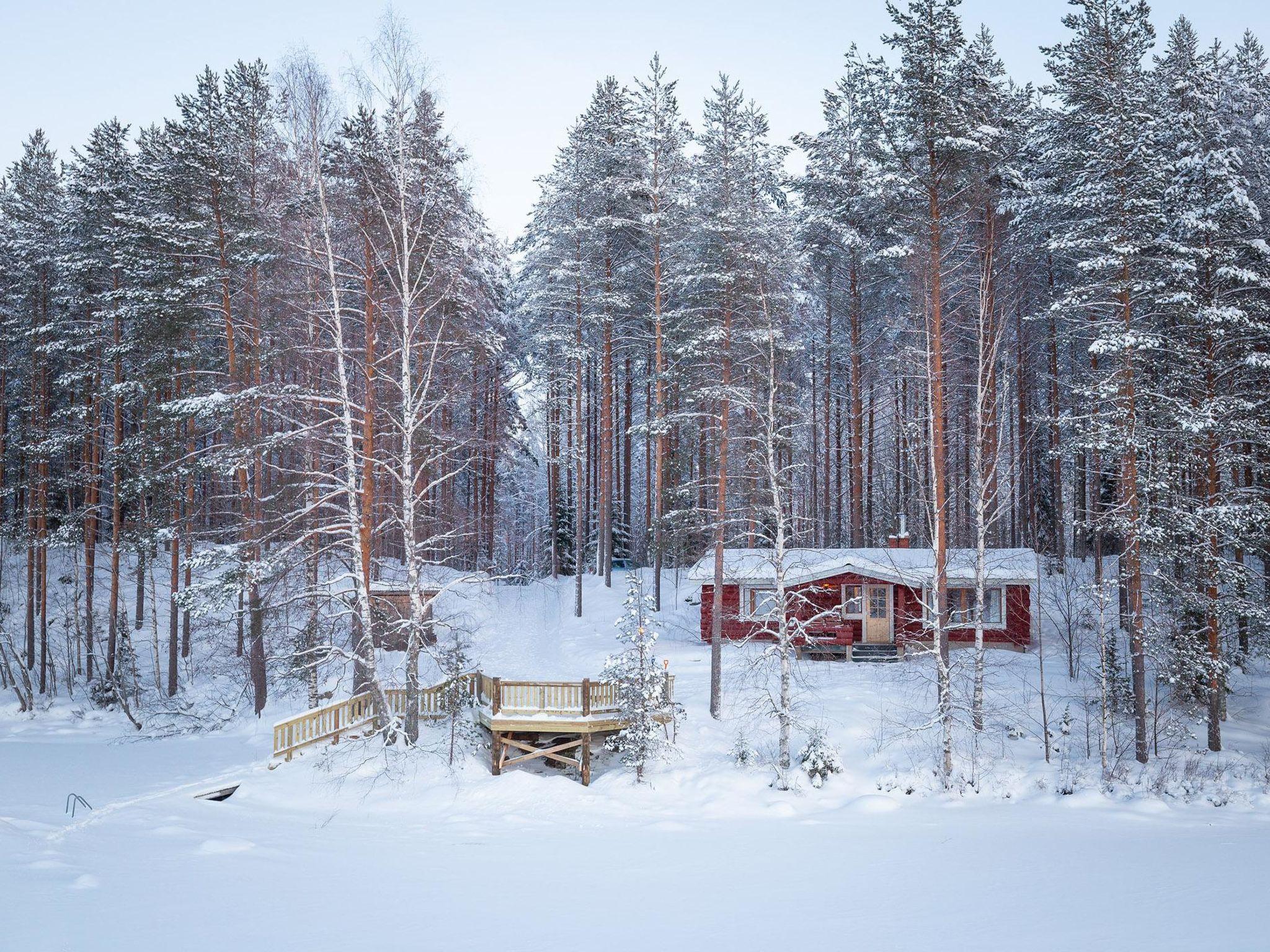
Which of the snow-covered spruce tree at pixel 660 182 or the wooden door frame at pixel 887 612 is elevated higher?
the snow-covered spruce tree at pixel 660 182

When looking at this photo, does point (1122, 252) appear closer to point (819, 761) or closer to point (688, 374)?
point (688, 374)

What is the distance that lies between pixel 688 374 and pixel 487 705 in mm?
8529

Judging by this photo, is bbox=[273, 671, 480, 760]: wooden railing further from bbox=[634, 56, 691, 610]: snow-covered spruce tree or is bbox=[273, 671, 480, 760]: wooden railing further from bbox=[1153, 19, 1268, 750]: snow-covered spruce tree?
bbox=[1153, 19, 1268, 750]: snow-covered spruce tree

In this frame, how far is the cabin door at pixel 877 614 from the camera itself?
2309 cm

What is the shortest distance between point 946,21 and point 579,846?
16512 mm

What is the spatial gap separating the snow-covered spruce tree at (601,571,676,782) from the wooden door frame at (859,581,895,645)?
1078cm

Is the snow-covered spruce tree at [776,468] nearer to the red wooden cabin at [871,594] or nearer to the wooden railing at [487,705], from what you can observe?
the wooden railing at [487,705]

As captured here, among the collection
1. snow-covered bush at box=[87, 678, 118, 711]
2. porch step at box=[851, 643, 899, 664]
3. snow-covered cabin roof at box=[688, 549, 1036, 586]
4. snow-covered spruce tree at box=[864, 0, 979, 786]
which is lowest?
snow-covered bush at box=[87, 678, 118, 711]

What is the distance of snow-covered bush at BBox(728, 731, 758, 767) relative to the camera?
46.8ft

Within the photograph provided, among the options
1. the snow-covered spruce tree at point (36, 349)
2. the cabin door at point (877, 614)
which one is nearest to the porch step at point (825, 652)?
the cabin door at point (877, 614)

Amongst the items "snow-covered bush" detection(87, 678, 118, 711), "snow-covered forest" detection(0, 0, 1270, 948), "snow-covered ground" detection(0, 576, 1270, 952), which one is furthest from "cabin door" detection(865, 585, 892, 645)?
"snow-covered bush" detection(87, 678, 118, 711)

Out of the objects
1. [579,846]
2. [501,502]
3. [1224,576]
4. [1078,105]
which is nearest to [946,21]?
[1078,105]

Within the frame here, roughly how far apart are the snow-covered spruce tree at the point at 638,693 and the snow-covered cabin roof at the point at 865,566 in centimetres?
794

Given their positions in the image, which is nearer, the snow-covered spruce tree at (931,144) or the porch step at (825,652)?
the snow-covered spruce tree at (931,144)
